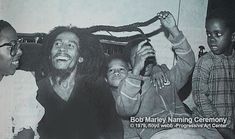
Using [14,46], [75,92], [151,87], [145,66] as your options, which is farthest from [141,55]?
[14,46]

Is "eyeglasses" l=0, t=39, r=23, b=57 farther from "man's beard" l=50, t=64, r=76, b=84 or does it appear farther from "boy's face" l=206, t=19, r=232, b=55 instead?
"boy's face" l=206, t=19, r=232, b=55

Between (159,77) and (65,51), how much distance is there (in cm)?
49

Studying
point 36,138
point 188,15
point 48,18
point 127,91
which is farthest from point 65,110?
point 188,15

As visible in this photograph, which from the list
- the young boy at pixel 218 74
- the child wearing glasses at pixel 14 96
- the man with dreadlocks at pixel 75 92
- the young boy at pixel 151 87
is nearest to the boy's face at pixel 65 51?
the man with dreadlocks at pixel 75 92

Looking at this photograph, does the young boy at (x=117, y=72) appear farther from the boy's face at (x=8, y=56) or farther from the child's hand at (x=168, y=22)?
the boy's face at (x=8, y=56)

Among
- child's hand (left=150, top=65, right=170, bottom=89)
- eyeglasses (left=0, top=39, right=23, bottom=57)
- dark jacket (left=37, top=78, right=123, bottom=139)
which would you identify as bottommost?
dark jacket (left=37, top=78, right=123, bottom=139)

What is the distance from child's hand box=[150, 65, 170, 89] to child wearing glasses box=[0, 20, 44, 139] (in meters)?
0.58

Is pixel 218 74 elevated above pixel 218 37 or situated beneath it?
situated beneath

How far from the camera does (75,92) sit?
6.39 ft

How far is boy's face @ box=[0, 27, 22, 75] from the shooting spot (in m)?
1.93

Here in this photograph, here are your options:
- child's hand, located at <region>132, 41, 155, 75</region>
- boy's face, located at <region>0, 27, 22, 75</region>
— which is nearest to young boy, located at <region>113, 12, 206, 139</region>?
child's hand, located at <region>132, 41, 155, 75</region>

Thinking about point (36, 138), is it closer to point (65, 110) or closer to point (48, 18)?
point (65, 110)

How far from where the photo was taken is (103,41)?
1.96 m

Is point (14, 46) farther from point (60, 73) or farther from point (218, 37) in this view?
point (218, 37)
